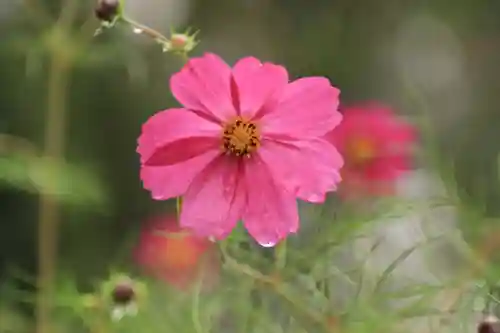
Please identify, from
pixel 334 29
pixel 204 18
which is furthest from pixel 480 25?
pixel 204 18

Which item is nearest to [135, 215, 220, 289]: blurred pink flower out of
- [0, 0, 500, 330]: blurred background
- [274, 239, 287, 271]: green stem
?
[274, 239, 287, 271]: green stem

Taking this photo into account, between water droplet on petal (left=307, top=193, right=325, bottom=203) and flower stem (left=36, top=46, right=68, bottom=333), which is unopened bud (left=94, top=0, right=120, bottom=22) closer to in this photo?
water droplet on petal (left=307, top=193, right=325, bottom=203)

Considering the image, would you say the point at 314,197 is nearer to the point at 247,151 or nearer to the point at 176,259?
the point at 247,151

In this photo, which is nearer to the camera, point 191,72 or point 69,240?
point 191,72

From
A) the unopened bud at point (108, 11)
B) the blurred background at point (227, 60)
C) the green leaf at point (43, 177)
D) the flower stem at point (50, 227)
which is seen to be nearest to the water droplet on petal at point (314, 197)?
the unopened bud at point (108, 11)

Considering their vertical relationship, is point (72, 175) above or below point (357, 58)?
below

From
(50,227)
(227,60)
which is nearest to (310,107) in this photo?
(50,227)

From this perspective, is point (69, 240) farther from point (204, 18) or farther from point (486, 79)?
point (486, 79)
